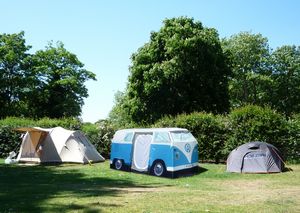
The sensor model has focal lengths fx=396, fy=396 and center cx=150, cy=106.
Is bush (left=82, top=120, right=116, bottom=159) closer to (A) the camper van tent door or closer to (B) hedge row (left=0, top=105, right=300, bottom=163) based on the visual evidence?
(B) hedge row (left=0, top=105, right=300, bottom=163)

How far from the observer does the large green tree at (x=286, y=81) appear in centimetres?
4391

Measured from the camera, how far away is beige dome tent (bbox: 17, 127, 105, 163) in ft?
71.4

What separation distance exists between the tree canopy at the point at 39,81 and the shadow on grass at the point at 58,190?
93.8ft

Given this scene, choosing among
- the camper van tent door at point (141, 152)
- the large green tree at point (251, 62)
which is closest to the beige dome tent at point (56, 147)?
the camper van tent door at point (141, 152)

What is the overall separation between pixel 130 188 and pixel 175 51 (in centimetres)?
1956

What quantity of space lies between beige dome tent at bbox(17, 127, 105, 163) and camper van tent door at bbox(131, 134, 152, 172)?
15.8ft

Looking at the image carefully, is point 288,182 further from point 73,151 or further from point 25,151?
point 25,151

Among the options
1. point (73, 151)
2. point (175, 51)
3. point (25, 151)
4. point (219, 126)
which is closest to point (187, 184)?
point (219, 126)

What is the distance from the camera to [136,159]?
1720 centimetres

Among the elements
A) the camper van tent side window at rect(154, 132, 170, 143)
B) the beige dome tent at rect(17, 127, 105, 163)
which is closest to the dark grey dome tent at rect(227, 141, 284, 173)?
the camper van tent side window at rect(154, 132, 170, 143)

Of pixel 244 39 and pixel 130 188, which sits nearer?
pixel 130 188

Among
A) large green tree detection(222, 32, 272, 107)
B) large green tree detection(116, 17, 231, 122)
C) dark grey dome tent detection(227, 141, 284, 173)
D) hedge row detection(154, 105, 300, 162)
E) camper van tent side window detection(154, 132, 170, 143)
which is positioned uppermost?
large green tree detection(222, 32, 272, 107)

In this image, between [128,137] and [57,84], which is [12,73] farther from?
[128,137]

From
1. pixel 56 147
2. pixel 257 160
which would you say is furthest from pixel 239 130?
pixel 56 147
